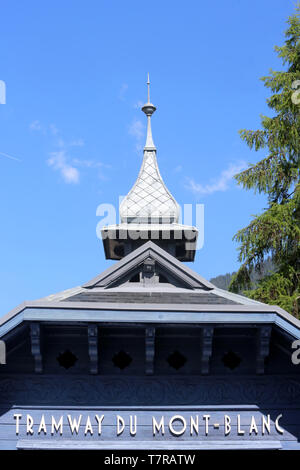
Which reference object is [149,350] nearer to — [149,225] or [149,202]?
[149,225]

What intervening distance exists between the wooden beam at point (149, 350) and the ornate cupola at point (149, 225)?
10.4ft

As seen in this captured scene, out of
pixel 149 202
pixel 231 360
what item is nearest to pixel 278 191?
pixel 149 202

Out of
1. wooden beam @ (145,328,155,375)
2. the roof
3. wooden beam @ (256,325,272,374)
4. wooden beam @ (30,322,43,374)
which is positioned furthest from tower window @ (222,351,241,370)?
wooden beam @ (30,322,43,374)

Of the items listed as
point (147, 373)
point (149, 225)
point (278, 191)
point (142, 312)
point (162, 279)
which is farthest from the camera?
point (278, 191)

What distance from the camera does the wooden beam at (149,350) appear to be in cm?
745

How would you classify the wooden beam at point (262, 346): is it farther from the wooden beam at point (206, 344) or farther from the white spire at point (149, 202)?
the white spire at point (149, 202)

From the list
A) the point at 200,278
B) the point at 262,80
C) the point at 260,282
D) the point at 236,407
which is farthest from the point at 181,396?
the point at 262,80

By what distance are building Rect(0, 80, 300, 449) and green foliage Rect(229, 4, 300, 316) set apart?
685 centimetres

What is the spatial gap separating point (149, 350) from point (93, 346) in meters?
0.70

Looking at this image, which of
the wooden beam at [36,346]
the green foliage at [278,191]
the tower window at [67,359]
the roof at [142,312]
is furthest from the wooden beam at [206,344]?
the green foliage at [278,191]

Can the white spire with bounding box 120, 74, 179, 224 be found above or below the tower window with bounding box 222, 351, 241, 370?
above

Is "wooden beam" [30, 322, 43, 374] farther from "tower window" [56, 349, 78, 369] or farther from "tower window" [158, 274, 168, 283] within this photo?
"tower window" [158, 274, 168, 283]

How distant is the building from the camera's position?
7.32m

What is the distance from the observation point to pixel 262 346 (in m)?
7.58
